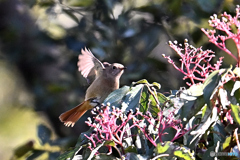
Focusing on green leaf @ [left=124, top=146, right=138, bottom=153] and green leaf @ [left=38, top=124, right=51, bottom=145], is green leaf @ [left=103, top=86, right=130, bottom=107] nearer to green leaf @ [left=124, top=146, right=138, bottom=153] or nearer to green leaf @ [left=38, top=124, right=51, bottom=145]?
green leaf @ [left=124, top=146, right=138, bottom=153]

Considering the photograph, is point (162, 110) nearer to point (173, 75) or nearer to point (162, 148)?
point (162, 148)

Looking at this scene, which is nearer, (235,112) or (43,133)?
(235,112)

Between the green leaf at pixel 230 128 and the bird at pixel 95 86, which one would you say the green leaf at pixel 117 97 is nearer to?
the green leaf at pixel 230 128

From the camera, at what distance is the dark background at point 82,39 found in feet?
9.09

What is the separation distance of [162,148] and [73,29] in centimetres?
237

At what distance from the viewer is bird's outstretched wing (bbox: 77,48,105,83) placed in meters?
2.11

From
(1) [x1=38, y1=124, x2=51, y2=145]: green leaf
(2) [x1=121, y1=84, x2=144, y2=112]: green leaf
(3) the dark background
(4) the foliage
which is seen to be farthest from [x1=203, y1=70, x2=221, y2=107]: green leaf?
(1) [x1=38, y1=124, x2=51, y2=145]: green leaf

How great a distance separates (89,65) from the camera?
7.24ft

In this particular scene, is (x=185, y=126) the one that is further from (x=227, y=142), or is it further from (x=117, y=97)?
(x=117, y=97)

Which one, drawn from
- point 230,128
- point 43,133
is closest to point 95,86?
point 43,133

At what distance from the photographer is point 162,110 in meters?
0.88

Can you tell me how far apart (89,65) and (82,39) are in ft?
2.57

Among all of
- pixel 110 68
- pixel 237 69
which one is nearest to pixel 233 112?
pixel 237 69

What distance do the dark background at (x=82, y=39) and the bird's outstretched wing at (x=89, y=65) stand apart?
498 mm
